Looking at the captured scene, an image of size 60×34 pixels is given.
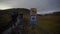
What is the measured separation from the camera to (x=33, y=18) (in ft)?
3.74

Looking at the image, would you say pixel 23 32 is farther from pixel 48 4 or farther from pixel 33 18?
pixel 48 4

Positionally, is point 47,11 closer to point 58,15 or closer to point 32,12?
point 58,15

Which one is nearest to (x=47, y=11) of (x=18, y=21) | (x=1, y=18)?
(x=18, y=21)

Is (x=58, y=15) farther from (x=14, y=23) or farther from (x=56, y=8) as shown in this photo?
(x=14, y=23)

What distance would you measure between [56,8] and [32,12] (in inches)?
17.0

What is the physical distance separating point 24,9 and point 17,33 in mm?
377

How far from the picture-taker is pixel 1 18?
119 cm

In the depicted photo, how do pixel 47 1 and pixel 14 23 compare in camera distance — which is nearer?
pixel 14 23

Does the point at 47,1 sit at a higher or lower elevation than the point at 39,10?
higher

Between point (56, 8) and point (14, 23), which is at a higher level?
point (56, 8)

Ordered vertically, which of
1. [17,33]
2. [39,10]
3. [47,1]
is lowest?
[17,33]

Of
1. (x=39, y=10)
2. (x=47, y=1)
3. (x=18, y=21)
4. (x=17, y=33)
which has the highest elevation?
(x=47, y=1)

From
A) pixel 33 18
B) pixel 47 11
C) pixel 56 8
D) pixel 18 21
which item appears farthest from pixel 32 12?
pixel 56 8

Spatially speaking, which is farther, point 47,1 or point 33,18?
point 47,1
